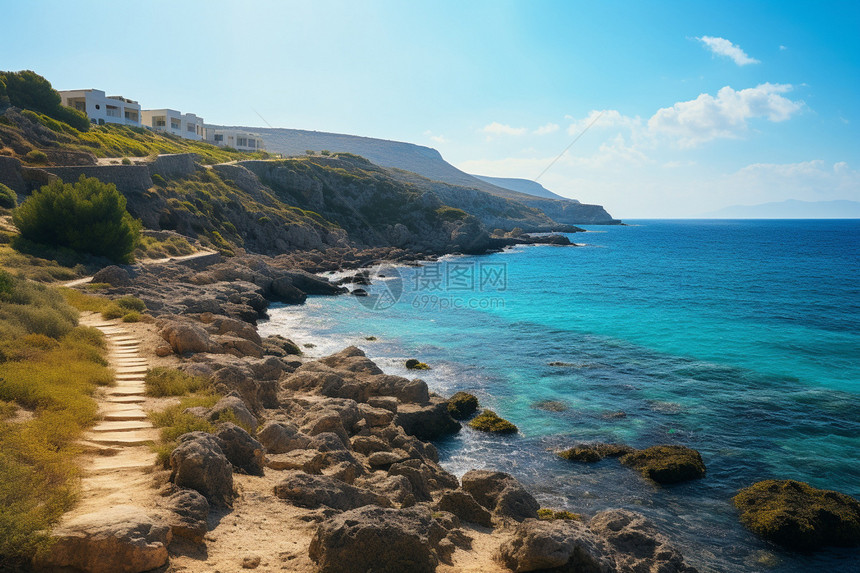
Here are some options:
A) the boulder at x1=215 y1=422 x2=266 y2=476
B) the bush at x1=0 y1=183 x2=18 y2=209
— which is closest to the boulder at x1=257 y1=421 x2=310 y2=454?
the boulder at x1=215 y1=422 x2=266 y2=476

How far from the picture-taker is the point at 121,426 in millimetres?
10547

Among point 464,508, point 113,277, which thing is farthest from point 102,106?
point 464,508

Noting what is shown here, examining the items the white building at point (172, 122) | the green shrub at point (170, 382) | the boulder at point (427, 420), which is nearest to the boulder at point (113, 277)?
the green shrub at point (170, 382)

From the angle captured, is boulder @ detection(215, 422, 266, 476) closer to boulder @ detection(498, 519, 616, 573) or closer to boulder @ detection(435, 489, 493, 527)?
boulder @ detection(435, 489, 493, 527)

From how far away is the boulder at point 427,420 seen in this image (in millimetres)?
18844

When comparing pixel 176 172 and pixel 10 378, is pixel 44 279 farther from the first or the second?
pixel 176 172

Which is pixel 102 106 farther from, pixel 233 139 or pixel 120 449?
pixel 120 449

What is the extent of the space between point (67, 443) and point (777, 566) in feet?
52.0

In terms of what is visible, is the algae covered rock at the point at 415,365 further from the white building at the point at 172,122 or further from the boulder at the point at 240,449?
the white building at the point at 172,122

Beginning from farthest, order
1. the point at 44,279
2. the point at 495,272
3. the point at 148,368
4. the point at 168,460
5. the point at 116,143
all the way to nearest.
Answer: the point at 495,272 < the point at 116,143 < the point at 44,279 < the point at 148,368 < the point at 168,460

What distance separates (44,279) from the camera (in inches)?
967

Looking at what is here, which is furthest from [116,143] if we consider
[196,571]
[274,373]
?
[196,571]

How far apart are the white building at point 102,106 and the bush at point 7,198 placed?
151 ft

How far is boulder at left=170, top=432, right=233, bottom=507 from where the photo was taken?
8.19m
